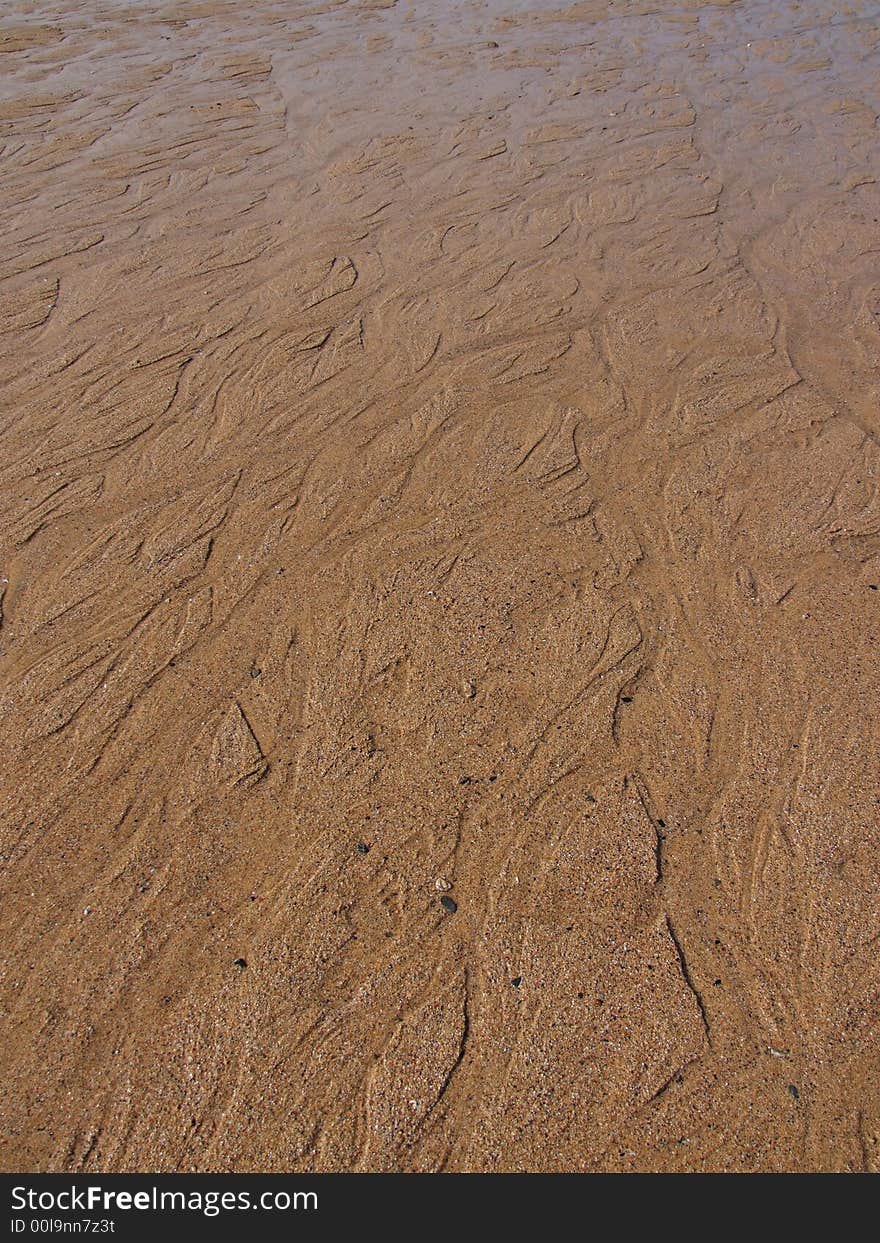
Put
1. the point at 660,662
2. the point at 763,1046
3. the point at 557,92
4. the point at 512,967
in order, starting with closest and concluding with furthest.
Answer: the point at 763,1046
the point at 512,967
the point at 660,662
the point at 557,92

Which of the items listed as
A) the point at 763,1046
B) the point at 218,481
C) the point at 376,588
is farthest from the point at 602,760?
the point at 218,481

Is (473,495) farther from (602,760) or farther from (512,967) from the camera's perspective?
(512,967)

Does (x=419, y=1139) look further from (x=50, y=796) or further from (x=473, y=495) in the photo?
(x=473, y=495)

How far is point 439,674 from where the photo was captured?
3143 millimetres

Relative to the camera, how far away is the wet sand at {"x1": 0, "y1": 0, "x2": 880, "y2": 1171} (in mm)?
2146

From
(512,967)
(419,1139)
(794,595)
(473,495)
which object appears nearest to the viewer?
(419,1139)

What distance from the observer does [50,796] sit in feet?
9.07

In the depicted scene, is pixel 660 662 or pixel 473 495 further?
pixel 473 495

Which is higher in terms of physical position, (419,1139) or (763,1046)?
(419,1139)

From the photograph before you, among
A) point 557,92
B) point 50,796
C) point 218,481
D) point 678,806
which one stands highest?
point 557,92

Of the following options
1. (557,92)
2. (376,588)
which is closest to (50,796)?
(376,588)

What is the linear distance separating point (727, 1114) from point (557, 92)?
9.98 metres

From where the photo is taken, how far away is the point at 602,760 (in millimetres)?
Answer: 2881

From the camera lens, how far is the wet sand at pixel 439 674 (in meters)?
2.15
